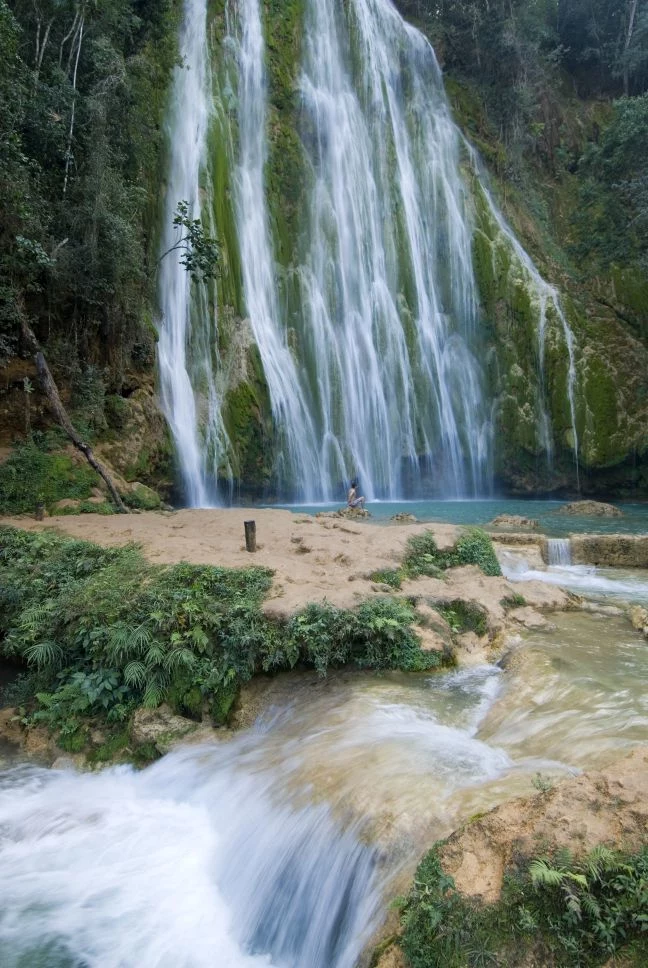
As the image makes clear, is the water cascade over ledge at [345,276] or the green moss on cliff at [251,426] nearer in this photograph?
the green moss on cliff at [251,426]

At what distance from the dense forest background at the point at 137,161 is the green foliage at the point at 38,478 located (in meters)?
0.90

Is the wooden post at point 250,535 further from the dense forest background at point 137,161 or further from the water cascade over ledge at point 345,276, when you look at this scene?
the water cascade over ledge at point 345,276

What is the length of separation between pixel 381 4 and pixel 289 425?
20.3 meters

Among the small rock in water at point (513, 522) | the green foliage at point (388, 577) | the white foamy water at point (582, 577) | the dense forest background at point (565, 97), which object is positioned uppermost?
the dense forest background at point (565, 97)

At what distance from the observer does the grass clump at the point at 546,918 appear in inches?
85.9

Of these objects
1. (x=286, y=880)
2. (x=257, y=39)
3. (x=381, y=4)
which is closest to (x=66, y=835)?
(x=286, y=880)

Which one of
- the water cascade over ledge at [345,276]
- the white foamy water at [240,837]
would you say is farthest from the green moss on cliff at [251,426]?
the white foamy water at [240,837]

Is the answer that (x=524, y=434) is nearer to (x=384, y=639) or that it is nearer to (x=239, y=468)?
(x=239, y=468)

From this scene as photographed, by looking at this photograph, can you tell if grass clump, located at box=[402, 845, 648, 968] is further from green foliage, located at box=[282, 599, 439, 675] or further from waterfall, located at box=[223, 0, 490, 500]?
waterfall, located at box=[223, 0, 490, 500]

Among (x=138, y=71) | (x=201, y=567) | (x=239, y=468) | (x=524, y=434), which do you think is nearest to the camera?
(x=201, y=567)

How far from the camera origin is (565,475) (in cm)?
2214

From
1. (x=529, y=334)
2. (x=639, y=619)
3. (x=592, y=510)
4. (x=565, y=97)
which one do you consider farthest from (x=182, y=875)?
(x=565, y=97)

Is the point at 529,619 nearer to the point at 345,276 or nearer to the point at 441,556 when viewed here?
the point at 441,556

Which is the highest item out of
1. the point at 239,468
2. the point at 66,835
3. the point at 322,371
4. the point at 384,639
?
the point at 322,371
